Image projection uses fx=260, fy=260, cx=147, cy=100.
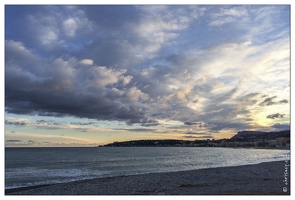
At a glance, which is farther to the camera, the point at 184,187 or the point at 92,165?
the point at 92,165

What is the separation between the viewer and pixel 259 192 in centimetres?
1435

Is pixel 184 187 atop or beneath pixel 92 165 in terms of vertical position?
atop

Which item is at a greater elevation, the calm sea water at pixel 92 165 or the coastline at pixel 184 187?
the coastline at pixel 184 187

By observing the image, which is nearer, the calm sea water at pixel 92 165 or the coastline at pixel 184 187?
the coastline at pixel 184 187

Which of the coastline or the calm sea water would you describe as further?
the calm sea water

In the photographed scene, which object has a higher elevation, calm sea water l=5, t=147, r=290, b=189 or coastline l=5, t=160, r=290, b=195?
coastline l=5, t=160, r=290, b=195
